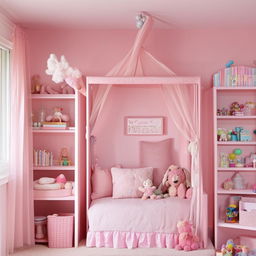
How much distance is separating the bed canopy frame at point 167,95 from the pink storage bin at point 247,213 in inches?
16.9

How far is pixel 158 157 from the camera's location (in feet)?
15.2

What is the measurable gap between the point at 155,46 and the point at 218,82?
0.88m

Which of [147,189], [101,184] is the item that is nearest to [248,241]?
[147,189]

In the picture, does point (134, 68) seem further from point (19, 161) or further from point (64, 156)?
point (19, 161)

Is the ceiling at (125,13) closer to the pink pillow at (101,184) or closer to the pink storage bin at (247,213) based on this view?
the pink pillow at (101,184)

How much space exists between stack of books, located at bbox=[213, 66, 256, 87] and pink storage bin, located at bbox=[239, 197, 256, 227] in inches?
52.6

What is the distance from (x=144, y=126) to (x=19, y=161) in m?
1.54

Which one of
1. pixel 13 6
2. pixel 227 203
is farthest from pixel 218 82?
pixel 13 6

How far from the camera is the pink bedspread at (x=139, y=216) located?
13.3 feet

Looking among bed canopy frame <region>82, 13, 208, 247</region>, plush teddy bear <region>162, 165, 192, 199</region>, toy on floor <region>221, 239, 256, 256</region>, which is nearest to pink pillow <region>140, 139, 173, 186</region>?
plush teddy bear <region>162, 165, 192, 199</region>

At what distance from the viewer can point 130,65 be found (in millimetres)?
4227

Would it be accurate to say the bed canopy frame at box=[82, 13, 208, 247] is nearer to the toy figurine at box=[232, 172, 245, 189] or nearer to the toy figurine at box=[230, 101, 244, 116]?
the toy figurine at box=[230, 101, 244, 116]

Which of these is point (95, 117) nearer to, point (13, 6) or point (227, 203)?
point (13, 6)

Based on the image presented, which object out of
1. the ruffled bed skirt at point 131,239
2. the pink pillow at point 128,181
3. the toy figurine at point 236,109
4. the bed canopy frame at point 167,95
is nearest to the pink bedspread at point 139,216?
the ruffled bed skirt at point 131,239
